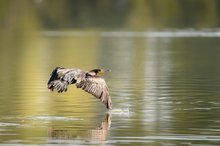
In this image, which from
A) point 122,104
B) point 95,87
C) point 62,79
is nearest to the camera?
point 62,79

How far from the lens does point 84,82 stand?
21.8 metres

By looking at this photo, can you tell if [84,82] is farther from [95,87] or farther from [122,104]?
[122,104]

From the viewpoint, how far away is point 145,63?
4356 cm

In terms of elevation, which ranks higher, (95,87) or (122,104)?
(95,87)

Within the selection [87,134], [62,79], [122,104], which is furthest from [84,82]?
[122,104]

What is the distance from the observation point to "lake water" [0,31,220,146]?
1889cm

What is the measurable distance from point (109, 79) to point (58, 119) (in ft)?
40.9

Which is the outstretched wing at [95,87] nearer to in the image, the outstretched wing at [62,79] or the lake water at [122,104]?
the outstretched wing at [62,79]

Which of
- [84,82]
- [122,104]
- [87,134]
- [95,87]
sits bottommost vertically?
[87,134]

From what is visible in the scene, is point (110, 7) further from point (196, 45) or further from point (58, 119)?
point (58, 119)

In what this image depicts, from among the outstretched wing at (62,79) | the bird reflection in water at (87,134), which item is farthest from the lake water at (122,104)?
the outstretched wing at (62,79)

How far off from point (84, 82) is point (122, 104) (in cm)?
319

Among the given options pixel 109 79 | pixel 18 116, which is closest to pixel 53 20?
pixel 109 79

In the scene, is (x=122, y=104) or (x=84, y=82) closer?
(x=84, y=82)
